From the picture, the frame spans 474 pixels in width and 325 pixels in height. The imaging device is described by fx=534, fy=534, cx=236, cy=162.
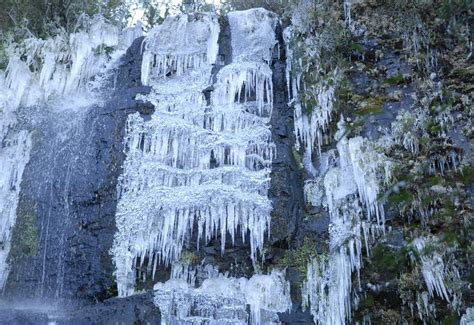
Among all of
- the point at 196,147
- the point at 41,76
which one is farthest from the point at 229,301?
the point at 41,76

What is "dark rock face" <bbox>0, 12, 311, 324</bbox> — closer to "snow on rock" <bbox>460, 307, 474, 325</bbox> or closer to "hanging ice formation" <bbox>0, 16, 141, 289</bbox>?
"hanging ice formation" <bbox>0, 16, 141, 289</bbox>

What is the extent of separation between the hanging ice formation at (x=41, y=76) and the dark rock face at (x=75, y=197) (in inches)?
9.7

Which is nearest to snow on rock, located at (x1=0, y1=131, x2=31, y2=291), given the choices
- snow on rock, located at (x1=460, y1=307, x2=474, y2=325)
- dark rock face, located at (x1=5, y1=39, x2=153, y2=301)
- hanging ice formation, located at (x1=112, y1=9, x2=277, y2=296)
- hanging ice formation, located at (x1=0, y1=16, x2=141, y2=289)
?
hanging ice formation, located at (x1=0, y1=16, x2=141, y2=289)

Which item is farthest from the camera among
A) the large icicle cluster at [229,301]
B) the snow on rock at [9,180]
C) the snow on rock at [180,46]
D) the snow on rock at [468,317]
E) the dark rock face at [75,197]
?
the snow on rock at [180,46]

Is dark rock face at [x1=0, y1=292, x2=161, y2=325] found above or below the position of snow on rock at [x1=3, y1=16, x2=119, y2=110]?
below

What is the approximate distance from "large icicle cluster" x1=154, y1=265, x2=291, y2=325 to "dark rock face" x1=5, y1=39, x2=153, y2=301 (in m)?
0.98

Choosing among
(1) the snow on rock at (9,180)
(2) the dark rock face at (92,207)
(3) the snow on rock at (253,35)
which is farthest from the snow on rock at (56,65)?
(3) the snow on rock at (253,35)

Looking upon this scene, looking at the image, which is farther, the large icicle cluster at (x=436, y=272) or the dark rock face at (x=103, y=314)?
the dark rock face at (x=103, y=314)

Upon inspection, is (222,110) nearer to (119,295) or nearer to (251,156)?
(251,156)

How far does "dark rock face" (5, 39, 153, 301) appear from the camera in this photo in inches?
269

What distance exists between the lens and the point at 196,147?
697 cm

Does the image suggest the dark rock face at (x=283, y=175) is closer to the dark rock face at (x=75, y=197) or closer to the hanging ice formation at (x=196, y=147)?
the hanging ice formation at (x=196, y=147)

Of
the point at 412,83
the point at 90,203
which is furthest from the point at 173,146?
the point at 412,83

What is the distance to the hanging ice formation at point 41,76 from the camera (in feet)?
26.4
